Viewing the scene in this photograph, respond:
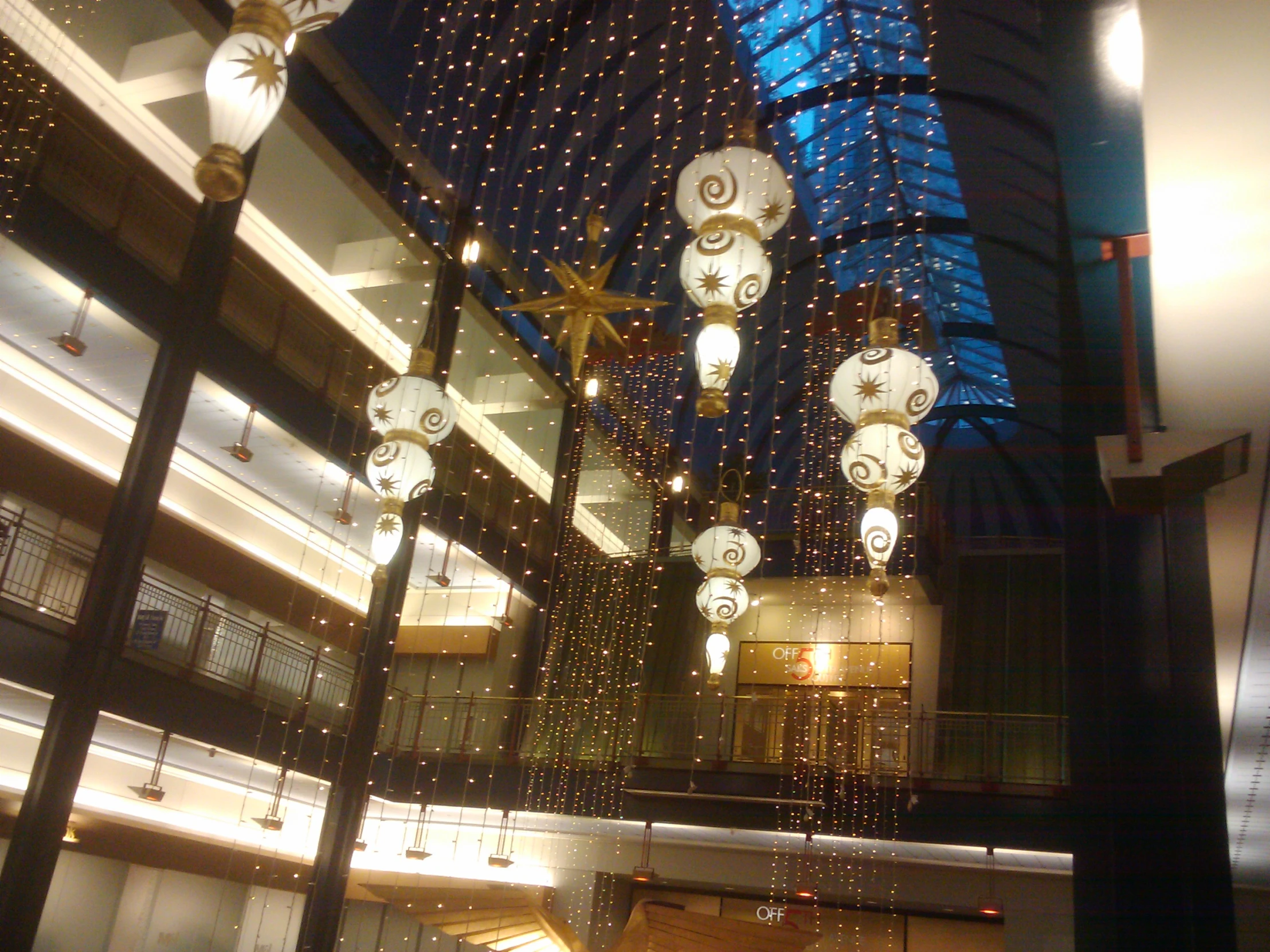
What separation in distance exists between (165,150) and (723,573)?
790 centimetres

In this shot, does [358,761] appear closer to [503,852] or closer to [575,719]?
[575,719]

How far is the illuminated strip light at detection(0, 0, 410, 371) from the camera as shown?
805 cm

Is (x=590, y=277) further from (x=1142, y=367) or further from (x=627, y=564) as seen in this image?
(x=627, y=564)

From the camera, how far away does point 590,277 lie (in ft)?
17.3

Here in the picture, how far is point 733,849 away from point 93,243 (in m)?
9.64

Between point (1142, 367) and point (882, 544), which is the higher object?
point (1142, 367)

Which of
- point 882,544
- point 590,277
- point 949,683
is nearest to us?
point 882,544

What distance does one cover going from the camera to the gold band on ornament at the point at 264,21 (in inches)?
80.1

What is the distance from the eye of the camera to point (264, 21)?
2.04 m

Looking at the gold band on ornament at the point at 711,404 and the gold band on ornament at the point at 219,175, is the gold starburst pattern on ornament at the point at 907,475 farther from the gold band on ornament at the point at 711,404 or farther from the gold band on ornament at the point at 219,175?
the gold band on ornament at the point at 219,175

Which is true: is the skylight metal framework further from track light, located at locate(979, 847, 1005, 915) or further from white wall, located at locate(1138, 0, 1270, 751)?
track light, located at locate(979, 847, 1005, 915)

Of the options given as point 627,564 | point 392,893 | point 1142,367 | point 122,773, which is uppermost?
point 627,564

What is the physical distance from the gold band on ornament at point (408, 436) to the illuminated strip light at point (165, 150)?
4.69ft

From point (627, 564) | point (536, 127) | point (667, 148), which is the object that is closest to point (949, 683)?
point (627, 564)
